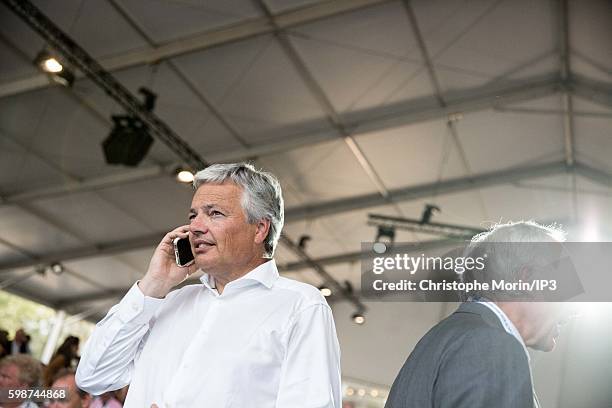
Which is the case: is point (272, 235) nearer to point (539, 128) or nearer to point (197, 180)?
point (197, 180)

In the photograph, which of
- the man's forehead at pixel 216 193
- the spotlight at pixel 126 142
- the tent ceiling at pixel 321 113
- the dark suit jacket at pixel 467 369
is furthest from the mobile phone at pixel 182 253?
the spotlight at pixel 126 142

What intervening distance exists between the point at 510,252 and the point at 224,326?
0.63m

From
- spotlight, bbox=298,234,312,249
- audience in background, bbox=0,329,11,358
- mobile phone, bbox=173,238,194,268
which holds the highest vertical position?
spotlight, bbox=298,234,312,249

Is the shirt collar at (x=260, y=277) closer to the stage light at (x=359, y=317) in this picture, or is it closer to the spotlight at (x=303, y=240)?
the spotlight at (x=303, y=240)

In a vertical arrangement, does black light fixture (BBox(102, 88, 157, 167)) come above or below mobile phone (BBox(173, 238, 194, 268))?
above

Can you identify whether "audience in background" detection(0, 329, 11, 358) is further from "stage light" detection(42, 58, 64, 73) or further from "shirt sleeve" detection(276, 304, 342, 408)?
"shirt sleeve" detection(276, 304, 342, 408)

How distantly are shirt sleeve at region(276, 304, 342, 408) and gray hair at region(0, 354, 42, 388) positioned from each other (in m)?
1.74

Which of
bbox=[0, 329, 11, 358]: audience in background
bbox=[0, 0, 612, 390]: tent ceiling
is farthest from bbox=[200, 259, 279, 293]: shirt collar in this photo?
bbox=[0, 0, 612, 390]: tent ceiling

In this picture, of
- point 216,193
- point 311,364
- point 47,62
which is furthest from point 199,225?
point 47,62

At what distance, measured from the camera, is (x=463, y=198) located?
10148mm

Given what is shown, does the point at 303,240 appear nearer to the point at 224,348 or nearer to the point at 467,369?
the point at 224,348

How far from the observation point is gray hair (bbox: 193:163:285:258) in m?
1.55

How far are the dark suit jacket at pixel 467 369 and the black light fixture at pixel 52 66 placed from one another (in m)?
5.41

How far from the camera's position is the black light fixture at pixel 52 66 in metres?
5.79
